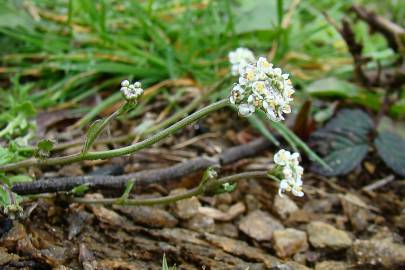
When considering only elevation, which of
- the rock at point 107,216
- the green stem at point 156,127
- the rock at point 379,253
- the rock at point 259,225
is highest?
the green stem at point 156,127

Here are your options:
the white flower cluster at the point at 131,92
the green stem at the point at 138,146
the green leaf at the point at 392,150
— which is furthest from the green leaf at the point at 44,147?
the green leaf at the point at 392,150

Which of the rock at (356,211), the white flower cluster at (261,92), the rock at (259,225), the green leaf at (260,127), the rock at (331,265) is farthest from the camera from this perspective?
the green leaf at (260,127)

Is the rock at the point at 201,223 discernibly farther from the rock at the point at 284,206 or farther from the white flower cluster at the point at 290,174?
the white flower cluster at the point at 290,174

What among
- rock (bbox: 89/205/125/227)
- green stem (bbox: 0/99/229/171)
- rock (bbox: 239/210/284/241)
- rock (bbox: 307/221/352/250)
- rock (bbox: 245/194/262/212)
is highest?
green stem (bbox: 0/99/229/171)

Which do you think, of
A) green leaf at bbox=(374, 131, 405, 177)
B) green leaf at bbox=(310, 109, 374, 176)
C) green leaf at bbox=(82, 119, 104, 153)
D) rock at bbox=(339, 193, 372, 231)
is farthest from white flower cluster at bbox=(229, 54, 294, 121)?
green leaf at bbox=(374, 131, 405, 177)

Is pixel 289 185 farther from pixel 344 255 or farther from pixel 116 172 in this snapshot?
pixel 116 172

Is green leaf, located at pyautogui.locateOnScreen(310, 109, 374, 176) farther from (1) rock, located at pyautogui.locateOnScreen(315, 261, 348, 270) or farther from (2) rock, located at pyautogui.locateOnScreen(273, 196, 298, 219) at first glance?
(1) rock, located at pyautogui.locateOnScreen(315, 261, 348, 270)

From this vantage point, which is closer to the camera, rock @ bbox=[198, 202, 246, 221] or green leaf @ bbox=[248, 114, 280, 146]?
rock @ bbox=[198, 202, 246, 221]
